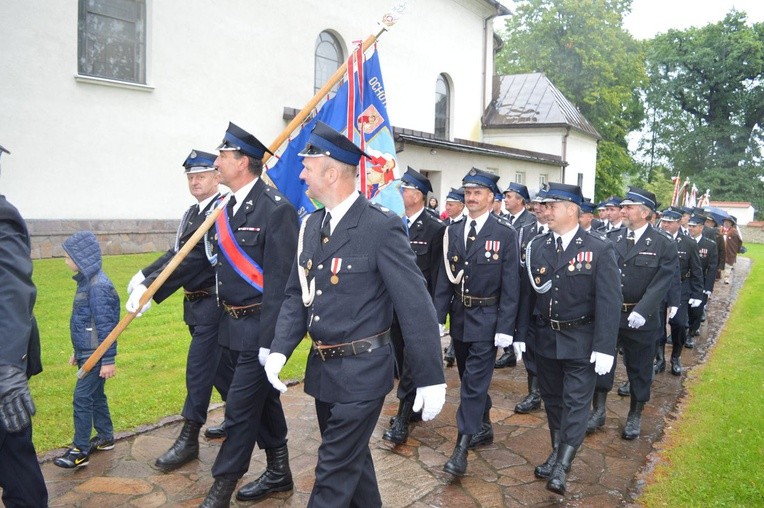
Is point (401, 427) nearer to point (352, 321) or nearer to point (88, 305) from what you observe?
point (352, 321)

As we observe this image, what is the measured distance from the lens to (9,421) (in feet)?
9.82

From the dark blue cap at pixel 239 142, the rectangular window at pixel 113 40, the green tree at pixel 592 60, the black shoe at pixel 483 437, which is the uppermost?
the green tree at pixel 592 60

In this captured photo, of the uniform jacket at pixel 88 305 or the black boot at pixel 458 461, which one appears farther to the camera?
the black boot at pixel 458 461

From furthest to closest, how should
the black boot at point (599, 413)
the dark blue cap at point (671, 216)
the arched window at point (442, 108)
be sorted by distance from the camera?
the arched window at point (442, 108)
the dark blue cap at point (671, 216)
the black boot at point (599, 413)

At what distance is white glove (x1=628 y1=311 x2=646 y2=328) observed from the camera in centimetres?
587

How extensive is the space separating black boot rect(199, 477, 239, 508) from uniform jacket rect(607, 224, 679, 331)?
13.0 feet

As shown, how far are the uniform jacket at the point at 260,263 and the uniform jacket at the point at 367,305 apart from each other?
2.15 ft

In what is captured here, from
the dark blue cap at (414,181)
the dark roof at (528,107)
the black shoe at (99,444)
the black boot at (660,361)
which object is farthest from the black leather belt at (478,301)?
the dark roof at (528,107)

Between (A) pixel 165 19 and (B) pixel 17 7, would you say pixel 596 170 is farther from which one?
(B) pixel 17 7

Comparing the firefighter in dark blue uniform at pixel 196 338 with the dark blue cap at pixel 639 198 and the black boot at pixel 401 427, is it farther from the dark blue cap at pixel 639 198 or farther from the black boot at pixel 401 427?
the dark blue cap at pixel 639 198

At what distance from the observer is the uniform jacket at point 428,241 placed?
655 cm

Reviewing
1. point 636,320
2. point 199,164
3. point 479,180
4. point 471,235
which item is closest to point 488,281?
point 471,235

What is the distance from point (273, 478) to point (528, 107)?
2926 cm

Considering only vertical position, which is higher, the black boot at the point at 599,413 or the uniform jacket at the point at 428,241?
the uniform jacket at the point at 428,241
